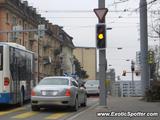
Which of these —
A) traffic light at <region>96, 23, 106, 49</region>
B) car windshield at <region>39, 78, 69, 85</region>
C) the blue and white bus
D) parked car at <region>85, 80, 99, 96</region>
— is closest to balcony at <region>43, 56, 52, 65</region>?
parked car at <region>85, 80, 99, 96</region>

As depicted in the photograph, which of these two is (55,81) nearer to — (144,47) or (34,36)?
(144,47)

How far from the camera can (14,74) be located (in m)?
24.1

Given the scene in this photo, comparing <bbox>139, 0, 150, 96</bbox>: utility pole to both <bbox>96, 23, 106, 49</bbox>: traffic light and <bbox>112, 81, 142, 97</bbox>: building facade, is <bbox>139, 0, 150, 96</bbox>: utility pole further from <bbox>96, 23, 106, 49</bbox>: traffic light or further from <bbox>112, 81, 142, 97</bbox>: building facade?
<bbox>112, 81, 142, 97</bbox>: building facade

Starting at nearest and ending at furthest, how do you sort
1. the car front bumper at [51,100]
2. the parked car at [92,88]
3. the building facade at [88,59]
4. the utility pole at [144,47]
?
the car front bumper at [51,100], the utility pole at [144,47], the parked car at [92,88], the building facade at [88,59]

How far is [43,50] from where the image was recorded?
324 ft

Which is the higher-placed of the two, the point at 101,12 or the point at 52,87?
the point at 101,12

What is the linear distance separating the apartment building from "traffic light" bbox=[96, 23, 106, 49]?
2355cm

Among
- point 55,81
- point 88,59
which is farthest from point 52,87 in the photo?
point 88,59

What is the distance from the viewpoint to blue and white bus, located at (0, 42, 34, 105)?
22.9 meters

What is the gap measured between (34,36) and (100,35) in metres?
64.6

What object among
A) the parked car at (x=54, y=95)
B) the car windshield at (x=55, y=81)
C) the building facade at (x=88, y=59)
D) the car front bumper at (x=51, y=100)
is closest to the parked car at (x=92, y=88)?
the car windshield at (x=55, y=81)

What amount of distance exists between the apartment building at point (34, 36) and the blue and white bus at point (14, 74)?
700 inches

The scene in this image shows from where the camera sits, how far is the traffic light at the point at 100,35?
2161 cm

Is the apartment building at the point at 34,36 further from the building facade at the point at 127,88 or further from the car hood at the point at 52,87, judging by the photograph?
the car hood at the point at 52,87
